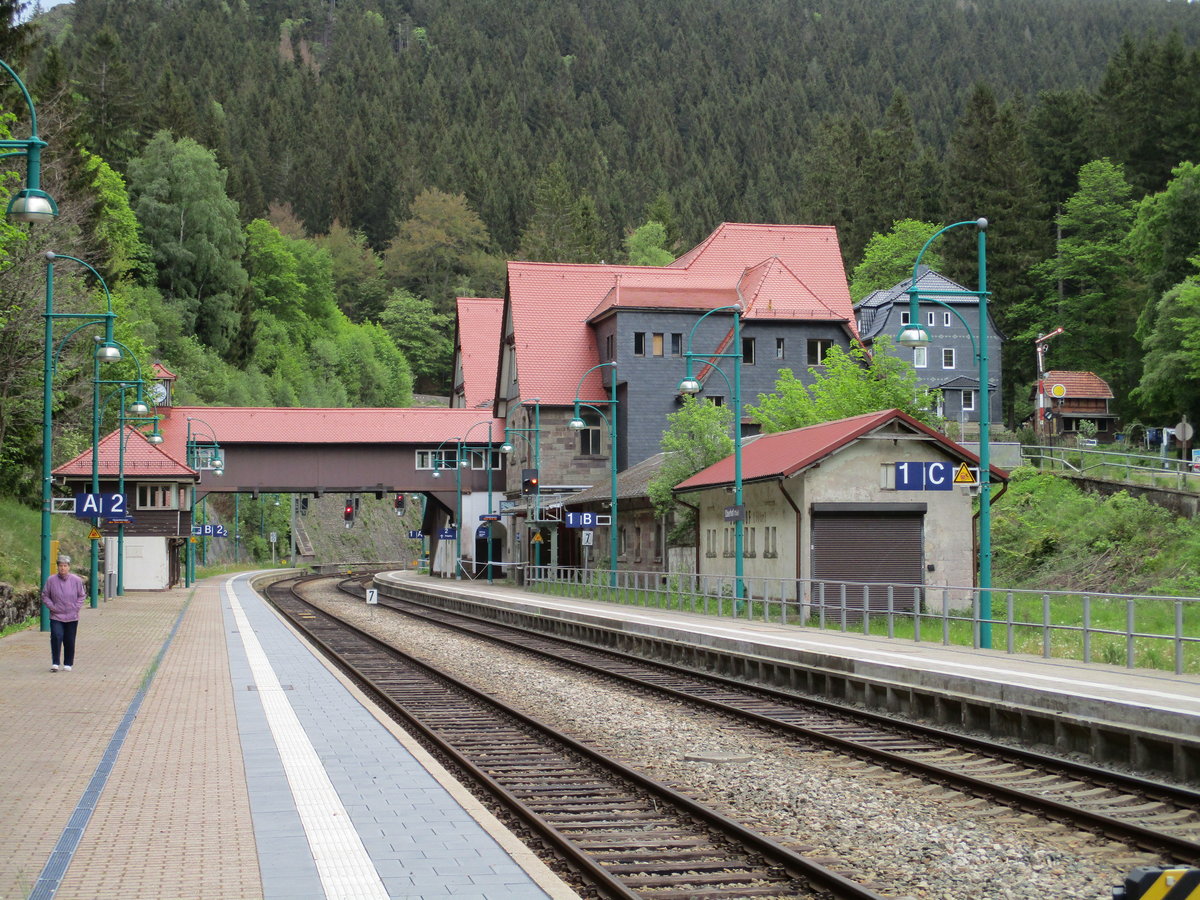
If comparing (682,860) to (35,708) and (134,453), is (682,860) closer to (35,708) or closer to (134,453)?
(35,708)

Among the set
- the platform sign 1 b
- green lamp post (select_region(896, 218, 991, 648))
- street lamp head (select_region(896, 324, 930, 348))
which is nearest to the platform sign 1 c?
green lamp post (select_region(896, 218, 991, 648))

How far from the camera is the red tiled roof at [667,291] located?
6362 cm

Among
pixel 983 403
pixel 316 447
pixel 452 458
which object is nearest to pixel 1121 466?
pixel 983 403

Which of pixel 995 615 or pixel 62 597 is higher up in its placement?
pixel 62 597

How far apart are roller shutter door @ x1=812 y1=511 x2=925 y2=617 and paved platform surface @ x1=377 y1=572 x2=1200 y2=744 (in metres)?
2.64

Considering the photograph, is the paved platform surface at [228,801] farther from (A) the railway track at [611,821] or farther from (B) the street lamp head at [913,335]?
(B) the street lamp head at [913,335]

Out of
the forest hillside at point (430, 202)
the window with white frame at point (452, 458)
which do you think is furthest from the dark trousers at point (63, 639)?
the window with white frame at point (452, 458)

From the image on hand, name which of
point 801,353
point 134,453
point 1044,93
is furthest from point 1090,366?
point 134,453

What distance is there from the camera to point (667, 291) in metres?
63.6

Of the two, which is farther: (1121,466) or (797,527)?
(1121,466)

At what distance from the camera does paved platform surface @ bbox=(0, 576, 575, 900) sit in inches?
320

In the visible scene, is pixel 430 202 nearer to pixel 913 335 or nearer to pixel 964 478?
pixel 964 478

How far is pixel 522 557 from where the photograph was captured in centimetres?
6775

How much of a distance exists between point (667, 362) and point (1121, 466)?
20.5m
